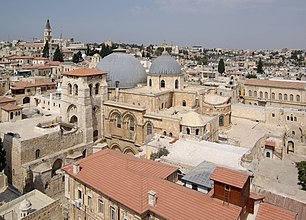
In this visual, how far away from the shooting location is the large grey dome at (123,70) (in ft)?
94.6

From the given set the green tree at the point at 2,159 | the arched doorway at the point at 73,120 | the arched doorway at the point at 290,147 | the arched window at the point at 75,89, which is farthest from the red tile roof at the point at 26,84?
the arched doorway at the point at 290,147

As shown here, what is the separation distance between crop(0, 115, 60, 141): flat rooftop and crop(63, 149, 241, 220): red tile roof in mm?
8277

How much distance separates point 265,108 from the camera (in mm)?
31281

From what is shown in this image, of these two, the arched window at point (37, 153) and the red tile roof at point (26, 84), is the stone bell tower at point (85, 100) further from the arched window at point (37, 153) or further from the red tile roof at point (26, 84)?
the red tile roof at point (26, 84)

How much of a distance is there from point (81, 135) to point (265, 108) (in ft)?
65.2

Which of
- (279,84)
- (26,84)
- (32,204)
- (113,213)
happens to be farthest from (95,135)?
(279,84)

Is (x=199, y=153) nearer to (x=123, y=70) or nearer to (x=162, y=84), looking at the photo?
(x=162, y=84)

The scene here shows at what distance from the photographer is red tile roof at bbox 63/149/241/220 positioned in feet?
34.9

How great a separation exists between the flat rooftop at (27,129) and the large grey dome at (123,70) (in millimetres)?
7177

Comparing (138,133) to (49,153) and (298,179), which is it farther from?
(298,179)

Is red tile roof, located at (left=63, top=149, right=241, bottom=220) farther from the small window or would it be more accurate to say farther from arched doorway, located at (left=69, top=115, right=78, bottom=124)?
arched doorway, located at (left=69, top=115, right=78, bottom=124)

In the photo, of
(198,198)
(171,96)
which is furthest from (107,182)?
(171,96)

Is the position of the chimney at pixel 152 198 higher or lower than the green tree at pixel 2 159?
higher

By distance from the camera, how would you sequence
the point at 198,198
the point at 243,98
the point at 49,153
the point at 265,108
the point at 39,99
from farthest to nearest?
the point at 243,98
the point at 39,99
the point at 265,108
the point at 49,153
the point at 198,198
